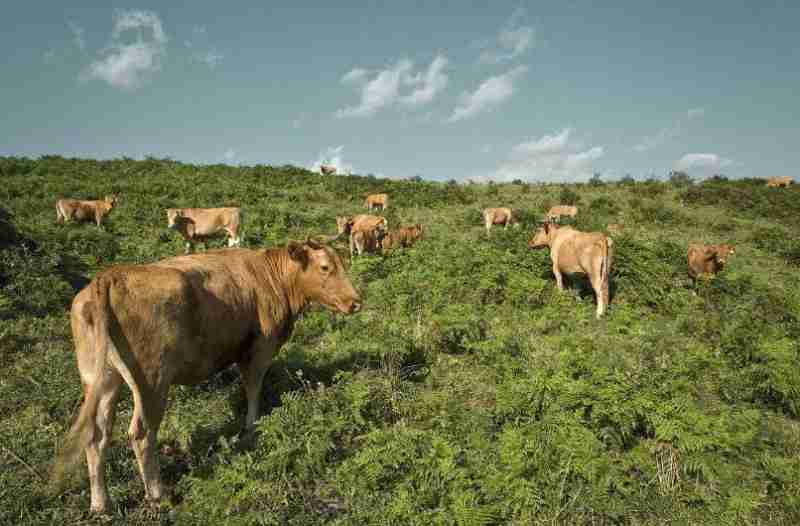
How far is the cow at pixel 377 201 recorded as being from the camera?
24625 millimetres

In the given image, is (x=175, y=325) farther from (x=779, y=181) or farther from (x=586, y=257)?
(x=779, y=181)

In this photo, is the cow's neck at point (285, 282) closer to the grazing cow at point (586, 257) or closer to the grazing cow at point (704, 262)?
the grazing cow at point (586, 257)

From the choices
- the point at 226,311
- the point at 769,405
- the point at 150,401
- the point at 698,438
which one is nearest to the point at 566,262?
the point at 769,405

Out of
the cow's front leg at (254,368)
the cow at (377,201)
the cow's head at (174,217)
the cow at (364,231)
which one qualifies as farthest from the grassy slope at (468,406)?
the cow at (377,201)

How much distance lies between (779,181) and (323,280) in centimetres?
3623

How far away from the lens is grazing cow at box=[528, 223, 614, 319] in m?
9.62

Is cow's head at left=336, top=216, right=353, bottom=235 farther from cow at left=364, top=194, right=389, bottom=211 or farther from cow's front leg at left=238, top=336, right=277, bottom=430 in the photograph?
cow's front leg at left=238, top=336, right=277, bottom=430

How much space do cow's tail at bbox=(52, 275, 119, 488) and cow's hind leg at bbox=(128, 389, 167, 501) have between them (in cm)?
34

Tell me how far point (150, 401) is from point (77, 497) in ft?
3.29

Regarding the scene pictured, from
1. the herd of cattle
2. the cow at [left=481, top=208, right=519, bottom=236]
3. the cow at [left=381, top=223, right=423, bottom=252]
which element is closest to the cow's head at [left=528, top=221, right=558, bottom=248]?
the cow at [left=381, top=223, right=423, bottom=252]

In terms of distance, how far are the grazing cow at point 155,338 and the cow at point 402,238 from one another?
10.9 metres

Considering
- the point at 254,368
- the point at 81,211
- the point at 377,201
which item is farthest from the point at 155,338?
the point at 377,201

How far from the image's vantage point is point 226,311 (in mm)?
4574

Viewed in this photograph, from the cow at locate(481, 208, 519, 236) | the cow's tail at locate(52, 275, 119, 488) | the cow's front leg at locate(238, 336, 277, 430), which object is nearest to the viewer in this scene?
the cow's tail at locate(52, 275, 119, 488)
